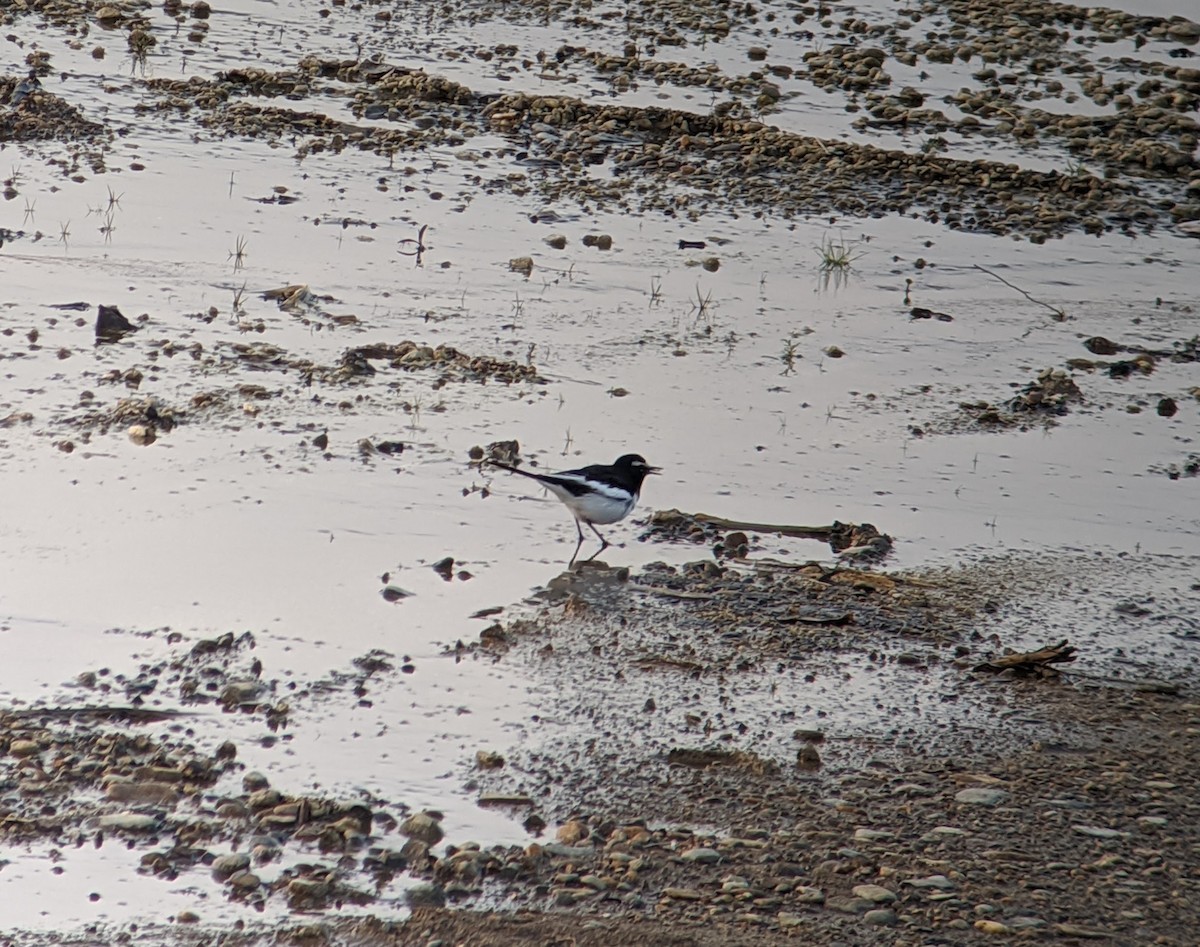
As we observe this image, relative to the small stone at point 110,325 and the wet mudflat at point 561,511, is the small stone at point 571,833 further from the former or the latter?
the small stone at point 110,325

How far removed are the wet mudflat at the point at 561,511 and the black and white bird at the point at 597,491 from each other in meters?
0.21

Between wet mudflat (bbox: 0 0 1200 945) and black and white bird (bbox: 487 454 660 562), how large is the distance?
21 centimetres

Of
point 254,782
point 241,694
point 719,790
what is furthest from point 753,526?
point 254,782

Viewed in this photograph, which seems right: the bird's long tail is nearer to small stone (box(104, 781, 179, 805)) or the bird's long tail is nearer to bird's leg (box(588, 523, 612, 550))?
bird's leg (box(588, 523, 612, 550))

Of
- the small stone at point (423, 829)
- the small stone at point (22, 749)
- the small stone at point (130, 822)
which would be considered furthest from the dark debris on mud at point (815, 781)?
the small stone at point (22, 749)

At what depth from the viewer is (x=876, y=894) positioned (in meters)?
4.59

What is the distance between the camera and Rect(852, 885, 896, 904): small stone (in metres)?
4.58

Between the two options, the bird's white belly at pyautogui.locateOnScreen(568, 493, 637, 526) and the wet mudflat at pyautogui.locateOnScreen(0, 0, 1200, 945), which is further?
the bird's white belly at pyautogui.locateOnScreen(568, 493, 637, 526)

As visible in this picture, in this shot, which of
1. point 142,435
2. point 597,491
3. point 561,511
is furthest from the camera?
point 142,435

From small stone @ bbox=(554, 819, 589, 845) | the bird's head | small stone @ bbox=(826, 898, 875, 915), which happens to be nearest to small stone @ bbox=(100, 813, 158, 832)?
small stone @ bbox=(554, 819, 589, 845)

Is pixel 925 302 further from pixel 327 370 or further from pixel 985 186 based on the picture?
pixel 327 370

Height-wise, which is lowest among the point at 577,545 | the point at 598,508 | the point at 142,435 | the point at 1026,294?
the point at 577,545

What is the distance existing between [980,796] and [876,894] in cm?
77

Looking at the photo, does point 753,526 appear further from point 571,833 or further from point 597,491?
point 571,833
